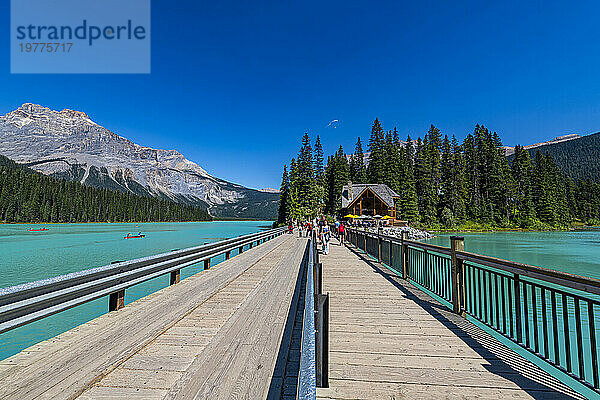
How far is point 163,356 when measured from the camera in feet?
10.1

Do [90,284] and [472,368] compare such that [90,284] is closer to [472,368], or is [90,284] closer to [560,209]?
[472,368]

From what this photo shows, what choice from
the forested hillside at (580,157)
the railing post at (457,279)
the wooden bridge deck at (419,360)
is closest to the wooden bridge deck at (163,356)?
the wooden bridge deck at (419,360)

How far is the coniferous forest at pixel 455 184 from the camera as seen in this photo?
5691cm

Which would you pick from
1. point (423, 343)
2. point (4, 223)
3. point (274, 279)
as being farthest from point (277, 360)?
point (4, 223)

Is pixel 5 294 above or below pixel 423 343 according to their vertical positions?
above

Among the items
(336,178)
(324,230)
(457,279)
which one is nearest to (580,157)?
(336,178)

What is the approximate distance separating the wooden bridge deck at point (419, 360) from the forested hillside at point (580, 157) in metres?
188

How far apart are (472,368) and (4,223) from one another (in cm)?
13189

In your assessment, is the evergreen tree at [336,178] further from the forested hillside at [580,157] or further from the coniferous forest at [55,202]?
the forested hillside at [580,157]

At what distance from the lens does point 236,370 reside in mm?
2738

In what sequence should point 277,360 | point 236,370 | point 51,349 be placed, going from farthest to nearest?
point 51,349 < point 277,360 < point 236,370

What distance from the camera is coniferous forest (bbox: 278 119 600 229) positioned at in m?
56.9

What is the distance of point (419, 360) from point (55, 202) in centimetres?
13217

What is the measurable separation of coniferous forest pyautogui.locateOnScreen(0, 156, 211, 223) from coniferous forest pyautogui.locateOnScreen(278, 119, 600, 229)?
3434 inches
